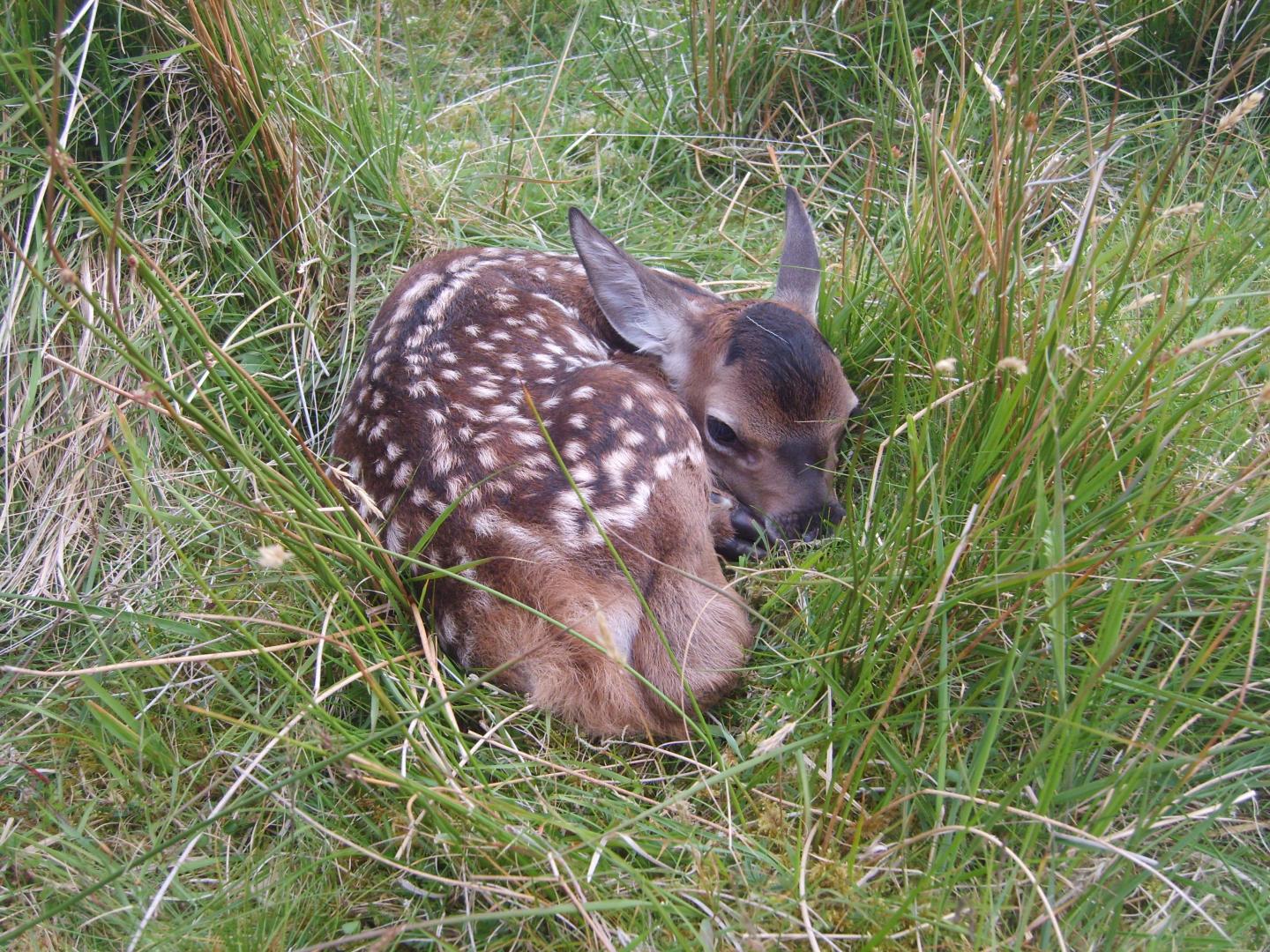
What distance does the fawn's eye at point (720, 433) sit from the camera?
283cm

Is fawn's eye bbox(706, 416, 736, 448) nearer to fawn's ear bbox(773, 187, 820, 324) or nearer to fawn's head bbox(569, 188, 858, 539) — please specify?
fawn's head bbox(569, 188, 858, 539)

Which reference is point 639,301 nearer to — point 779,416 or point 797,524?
point 779,416

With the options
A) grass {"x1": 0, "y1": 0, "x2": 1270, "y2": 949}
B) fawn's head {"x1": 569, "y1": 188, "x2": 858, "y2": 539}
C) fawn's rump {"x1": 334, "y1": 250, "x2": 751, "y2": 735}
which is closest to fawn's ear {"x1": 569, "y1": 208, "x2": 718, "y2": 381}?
fawn's head {"x1": 569, "y1": 188, "x2": 858, "y2": 539}

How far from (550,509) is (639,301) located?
1054 millimetres

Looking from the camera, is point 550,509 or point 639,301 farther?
point 639,301

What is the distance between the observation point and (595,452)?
2.33 m

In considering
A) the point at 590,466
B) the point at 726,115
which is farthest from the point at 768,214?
the point at 590,466

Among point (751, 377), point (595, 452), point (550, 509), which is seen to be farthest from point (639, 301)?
point (550, 509)

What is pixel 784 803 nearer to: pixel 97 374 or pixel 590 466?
pixel 590 466

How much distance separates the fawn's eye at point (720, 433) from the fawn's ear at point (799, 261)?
0.52 meters

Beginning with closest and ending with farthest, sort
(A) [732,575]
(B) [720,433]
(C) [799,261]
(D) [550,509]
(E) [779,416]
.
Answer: (D) [550,509] → (A) [732,575] → (E) [779,416] → (B) [720,433] → (C) [799,261]

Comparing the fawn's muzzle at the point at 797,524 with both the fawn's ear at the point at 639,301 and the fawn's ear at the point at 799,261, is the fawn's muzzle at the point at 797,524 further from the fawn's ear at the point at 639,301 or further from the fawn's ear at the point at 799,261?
the fawn's ear at the point at 799,261

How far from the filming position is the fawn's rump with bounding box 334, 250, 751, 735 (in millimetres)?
2111

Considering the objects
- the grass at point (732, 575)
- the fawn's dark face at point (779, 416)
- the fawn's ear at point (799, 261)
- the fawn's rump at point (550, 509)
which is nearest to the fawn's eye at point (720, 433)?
the fawn's dark face at point (779, 416)
